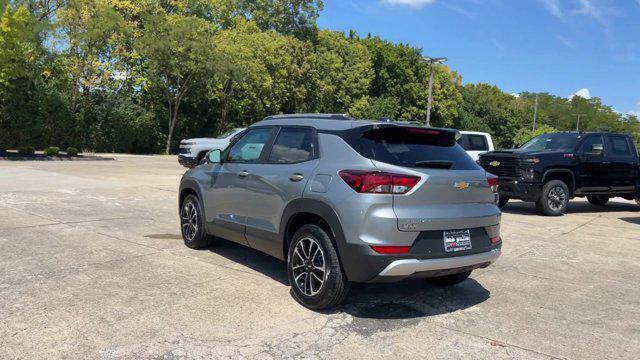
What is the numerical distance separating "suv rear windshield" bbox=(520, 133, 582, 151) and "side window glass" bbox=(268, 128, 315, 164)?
29.4 feet

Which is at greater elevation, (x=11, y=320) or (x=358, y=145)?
(x=358, y=145)

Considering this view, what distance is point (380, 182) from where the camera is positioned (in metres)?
4.26

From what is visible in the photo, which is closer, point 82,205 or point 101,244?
point 101,244

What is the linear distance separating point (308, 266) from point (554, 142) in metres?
9.94

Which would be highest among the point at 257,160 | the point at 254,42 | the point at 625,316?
the point at 254,42

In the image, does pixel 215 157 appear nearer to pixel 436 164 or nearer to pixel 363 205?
pixel 363 205

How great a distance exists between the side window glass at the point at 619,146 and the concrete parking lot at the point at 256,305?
555 centimetres

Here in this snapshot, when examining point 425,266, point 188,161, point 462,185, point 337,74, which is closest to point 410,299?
point 425,266

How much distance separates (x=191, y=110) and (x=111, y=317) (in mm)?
32812

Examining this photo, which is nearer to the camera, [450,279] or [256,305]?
[256,305]

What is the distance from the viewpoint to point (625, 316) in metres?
4.95

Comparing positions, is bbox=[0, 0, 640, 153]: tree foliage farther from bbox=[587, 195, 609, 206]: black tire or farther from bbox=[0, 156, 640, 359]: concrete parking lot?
bbox=[587, 195, 609, 206]: black tire

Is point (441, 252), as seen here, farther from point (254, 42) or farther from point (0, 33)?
point (254, 42)

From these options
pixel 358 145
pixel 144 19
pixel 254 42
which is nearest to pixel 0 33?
pixel 144 19
